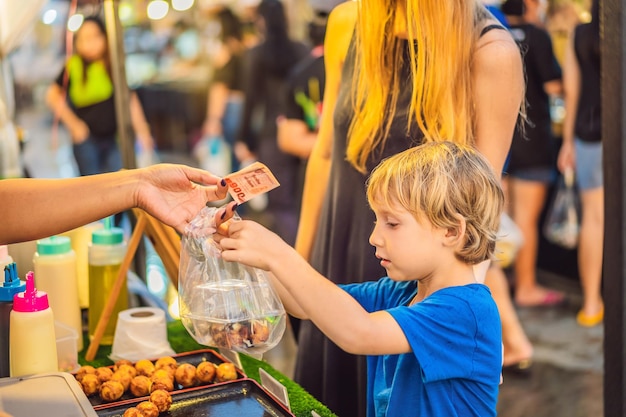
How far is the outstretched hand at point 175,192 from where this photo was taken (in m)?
1.52

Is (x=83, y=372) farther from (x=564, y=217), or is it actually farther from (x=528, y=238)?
(x=564, y=217)

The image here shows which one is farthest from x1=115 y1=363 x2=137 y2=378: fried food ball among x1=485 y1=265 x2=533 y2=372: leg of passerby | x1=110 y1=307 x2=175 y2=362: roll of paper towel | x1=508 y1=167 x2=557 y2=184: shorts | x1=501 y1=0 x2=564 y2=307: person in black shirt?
x1=508 y1=167 x2=557 y2=184: shorts

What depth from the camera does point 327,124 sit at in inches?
77.6

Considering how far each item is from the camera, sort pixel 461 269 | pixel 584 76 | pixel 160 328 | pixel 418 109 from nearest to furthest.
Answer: pixel 461 269 < pixel 418 109 < pixel 160 328 < pixel 584 76

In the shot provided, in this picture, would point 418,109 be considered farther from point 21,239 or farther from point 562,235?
point 562,235

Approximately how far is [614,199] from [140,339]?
105 centimetres

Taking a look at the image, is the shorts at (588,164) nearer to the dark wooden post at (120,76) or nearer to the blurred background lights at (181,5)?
the dark wooden post at (120,76)

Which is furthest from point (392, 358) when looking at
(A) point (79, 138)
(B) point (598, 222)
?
(A) point (79, 138)

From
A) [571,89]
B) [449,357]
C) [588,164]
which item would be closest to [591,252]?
[588,164]

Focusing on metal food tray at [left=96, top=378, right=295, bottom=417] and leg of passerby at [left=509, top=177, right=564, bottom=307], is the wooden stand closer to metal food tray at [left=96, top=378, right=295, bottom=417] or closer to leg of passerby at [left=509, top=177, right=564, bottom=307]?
metal food tray at [left=96, top=378, right=295, bottom=417]

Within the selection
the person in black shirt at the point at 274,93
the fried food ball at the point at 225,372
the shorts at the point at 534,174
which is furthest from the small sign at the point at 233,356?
the shorts at the point at 534,174

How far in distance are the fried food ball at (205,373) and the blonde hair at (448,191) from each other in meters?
0.51

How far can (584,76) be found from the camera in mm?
4500

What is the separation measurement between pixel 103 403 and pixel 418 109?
867 millimetres
